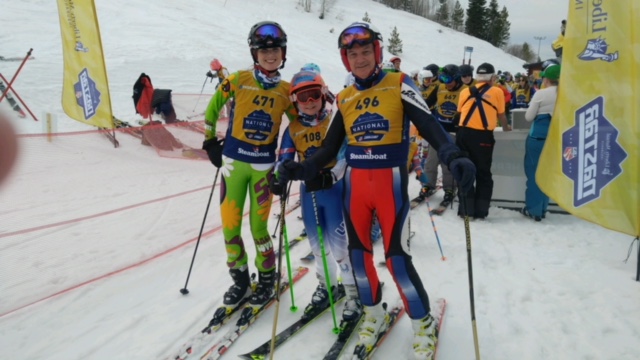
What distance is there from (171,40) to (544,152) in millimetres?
21367

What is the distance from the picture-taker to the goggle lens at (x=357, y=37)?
2.61 m

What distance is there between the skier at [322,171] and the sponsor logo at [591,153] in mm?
2614

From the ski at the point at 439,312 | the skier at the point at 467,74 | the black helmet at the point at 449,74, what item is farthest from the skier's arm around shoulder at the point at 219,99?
the black helmet at the point at 449,74

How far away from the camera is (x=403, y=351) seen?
2.95 metres

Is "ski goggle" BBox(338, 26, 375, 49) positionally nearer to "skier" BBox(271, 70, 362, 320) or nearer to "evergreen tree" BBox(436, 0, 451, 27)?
"skier" BBox(271, 70, 362, 320)

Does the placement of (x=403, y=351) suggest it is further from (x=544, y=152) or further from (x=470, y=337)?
(x=544, y=152)

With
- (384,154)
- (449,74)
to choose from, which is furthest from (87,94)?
(384,154)

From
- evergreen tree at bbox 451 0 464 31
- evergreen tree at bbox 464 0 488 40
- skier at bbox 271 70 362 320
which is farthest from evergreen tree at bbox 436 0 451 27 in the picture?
skier at bbox 271 70 362 320

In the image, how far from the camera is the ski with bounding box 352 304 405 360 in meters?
2.82

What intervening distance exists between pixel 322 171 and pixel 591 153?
9.33 feet

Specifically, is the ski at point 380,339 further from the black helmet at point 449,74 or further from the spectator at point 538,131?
the black helmet at point 449,74

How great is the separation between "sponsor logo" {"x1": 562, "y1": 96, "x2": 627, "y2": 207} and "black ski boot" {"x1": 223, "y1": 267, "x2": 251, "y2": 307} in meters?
3.45

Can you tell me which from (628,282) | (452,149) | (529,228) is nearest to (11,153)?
(452,149)

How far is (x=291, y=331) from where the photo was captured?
3195 millimetres
